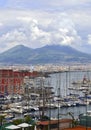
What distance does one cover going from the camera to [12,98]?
37.8m

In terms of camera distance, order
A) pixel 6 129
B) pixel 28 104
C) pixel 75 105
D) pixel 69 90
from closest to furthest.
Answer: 1. pixel 6 129
2. pixel 28 104
3. pixel 75 105
4. pixel 69 90

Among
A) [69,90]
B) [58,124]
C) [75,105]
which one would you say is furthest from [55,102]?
[58,124]

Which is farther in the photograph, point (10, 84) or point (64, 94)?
point (64, 94)

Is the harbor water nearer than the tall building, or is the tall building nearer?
the harbor water

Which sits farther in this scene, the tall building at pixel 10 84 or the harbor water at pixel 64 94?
the tall building at pixel 10 84

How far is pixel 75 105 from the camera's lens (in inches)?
1422

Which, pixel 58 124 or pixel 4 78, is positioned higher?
pixel 4 78

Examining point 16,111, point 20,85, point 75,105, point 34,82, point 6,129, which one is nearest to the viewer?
point 6,129

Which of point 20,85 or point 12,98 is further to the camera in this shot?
point 20,85

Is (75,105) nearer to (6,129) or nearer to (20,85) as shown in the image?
(20,85)

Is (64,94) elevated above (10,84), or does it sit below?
below

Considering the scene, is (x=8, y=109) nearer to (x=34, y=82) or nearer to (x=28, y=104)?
(x=28, y=104)

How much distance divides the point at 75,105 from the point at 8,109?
6797 mm

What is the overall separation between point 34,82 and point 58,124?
30.8m
